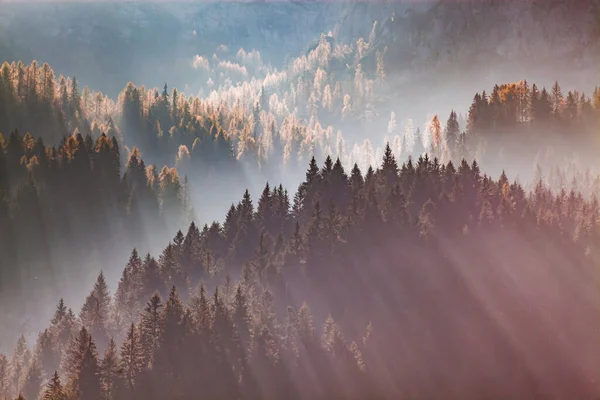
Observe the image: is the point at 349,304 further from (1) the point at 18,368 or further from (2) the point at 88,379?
(1) the point at 18,368

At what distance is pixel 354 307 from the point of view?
323ft

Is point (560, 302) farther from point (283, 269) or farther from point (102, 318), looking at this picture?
point (102, 318)

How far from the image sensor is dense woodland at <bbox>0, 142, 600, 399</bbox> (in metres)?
87.2

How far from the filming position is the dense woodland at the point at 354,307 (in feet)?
286

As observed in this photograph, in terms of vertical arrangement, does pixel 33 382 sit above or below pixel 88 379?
below

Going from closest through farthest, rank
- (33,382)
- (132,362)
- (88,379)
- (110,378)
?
(88,379)
(110,378)
(132,362)
(33,382)

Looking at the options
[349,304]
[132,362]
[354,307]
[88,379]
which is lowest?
[88,379]

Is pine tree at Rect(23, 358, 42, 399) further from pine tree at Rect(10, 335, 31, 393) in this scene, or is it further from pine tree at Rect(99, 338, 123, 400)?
pine tree at Rect(99, 338, 123, 400)

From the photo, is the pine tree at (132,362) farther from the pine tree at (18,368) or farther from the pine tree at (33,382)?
the pine tree at (18,368)

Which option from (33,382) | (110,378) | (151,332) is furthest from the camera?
(33,382)

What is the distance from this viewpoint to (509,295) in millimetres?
108000

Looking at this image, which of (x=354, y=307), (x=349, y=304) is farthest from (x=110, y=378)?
(x=354, y=307)

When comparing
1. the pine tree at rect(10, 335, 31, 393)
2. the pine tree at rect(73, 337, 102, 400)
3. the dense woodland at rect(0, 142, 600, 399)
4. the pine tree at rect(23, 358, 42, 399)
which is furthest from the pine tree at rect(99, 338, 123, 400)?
the pine tree at rect(10, 335, 31, 393)

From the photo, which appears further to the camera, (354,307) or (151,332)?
(354,307)
